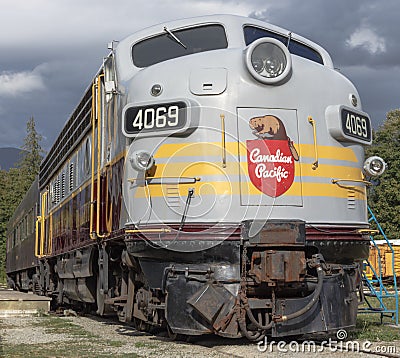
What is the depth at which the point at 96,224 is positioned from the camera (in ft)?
31.7

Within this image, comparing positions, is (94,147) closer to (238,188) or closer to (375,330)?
(238,188)

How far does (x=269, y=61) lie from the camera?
7.67 metres

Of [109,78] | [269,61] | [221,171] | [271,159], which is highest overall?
[109,78]

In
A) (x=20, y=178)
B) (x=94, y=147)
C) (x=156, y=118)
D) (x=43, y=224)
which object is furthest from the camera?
(x=20, y=178)

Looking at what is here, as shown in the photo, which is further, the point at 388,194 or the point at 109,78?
the point at 388,194

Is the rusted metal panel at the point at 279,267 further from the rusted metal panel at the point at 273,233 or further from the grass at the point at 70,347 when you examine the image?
the grass at the point at 70,347

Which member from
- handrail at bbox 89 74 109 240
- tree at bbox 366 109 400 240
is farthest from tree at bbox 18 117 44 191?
handrail at bbox 89 74 109 240

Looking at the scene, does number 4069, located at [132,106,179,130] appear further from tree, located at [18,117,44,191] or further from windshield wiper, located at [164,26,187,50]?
tree, located at [18,117,44,191]

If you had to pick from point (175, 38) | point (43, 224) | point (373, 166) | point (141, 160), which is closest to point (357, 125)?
point (373, 166)

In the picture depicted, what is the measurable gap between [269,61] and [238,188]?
1.55m

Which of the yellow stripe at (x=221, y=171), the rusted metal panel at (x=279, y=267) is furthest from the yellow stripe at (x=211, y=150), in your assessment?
the rusted metal panel at (x=279, y=267)

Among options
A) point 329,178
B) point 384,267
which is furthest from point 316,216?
point 384,267

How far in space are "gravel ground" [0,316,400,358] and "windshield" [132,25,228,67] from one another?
3556 millimetres

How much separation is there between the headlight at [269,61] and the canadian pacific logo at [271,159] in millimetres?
569
